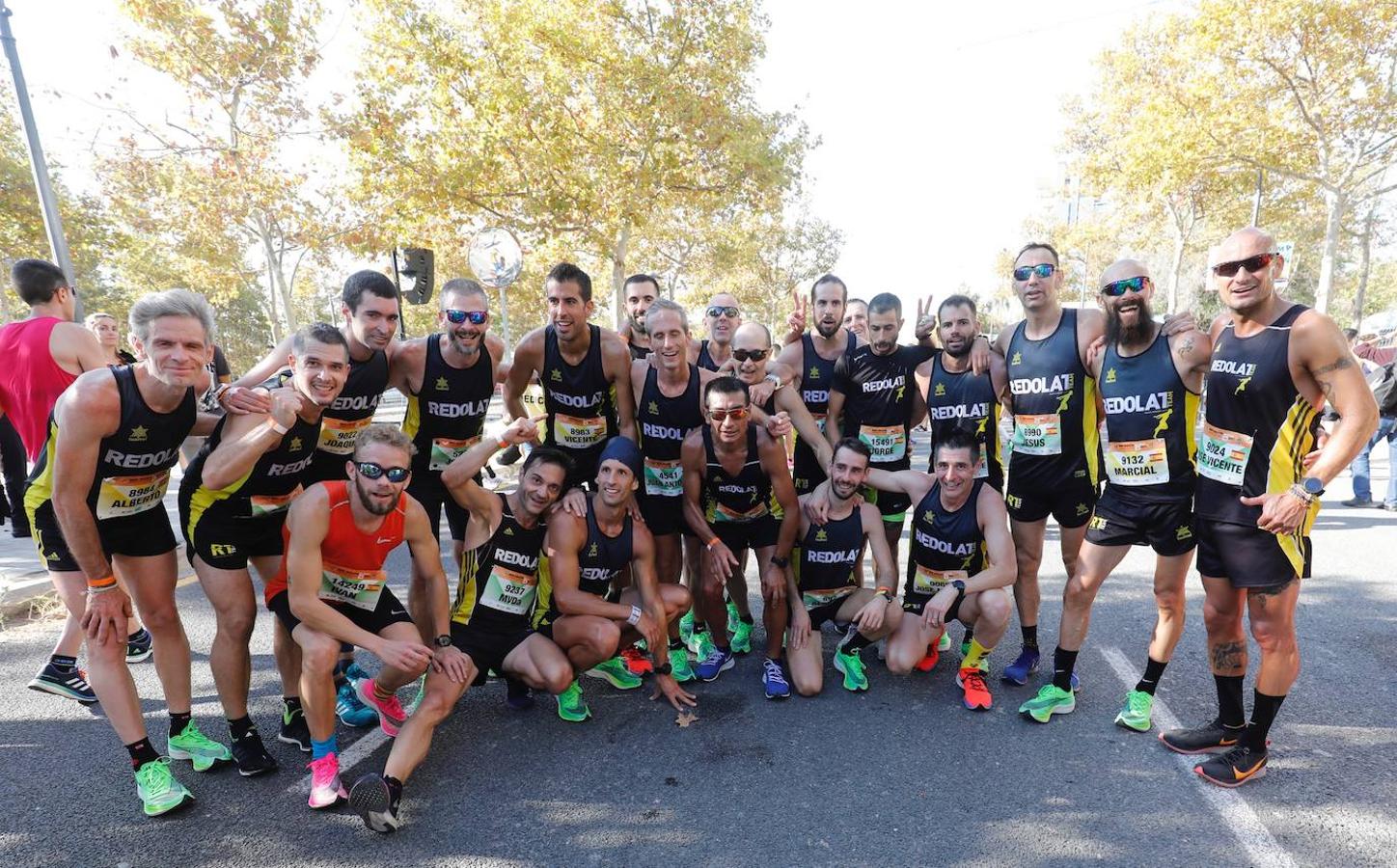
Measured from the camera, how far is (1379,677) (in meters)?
3.56

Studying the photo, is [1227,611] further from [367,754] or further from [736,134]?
[736,134]

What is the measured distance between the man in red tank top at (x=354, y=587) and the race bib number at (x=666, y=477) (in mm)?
1361

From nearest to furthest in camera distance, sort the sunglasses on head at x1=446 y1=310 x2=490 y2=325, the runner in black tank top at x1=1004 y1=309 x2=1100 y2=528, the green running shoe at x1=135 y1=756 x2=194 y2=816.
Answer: the green running shoe at x1=135 y1=756 x2=194 y2=816, the runner in black tank top at x1=1004 y1=309 x2=1100 y2=528, the sunglasses on head at x1=446 y1=310 x2=490 y2=325

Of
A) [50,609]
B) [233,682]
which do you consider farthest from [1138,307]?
[50,609]

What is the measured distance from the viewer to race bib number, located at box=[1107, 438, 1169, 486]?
10.3 ft

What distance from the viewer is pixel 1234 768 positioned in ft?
9.02

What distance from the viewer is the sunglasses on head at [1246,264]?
103 inches

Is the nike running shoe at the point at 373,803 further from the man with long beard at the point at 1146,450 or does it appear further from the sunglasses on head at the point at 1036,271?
the sunglasses on head at the point at 1036,271

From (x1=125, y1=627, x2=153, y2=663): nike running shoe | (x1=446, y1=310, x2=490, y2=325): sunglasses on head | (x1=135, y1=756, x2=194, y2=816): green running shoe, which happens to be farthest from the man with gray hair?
(x1=125, y1=627, x2=153, y2=663): nike running shoe

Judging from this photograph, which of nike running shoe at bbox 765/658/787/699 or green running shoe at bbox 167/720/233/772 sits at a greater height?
green running shoe at bbox 167/720/233/772

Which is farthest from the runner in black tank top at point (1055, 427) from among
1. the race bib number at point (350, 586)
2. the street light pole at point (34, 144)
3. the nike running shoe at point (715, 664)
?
the street light pole at point (34, 144)

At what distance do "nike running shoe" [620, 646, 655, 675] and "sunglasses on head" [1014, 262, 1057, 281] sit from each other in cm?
306

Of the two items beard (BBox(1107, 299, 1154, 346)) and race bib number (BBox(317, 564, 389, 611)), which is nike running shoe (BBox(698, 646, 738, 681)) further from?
beard (BBox(1107, 299, 1154, 346))

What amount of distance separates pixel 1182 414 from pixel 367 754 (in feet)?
14.0
